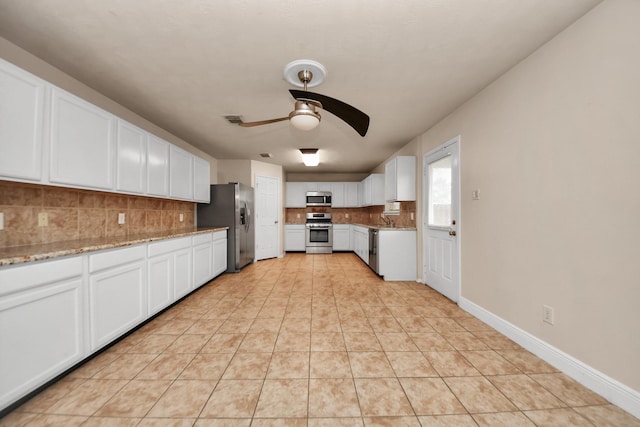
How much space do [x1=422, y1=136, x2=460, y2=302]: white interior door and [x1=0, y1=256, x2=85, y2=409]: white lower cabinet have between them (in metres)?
3.63

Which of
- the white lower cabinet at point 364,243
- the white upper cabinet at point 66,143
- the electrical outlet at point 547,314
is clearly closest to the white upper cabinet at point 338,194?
the white lower cabinet at point 364,243

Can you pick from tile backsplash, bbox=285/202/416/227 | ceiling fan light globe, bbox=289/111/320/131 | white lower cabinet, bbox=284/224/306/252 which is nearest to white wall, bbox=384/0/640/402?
ceiling fan light globe, bbox=289/111/320/131

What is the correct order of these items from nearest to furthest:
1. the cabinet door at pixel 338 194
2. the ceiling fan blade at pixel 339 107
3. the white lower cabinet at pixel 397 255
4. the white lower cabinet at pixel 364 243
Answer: the ceiling fan blade at pixel 339 107
the white lower cabinet at pixel 397 255
the white lower cabinet at pixel 364 243
the cabinet door at pixel 338 194

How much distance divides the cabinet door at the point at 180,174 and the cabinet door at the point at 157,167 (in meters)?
0.10

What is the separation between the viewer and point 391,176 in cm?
475

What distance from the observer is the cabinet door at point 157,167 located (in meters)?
2.95

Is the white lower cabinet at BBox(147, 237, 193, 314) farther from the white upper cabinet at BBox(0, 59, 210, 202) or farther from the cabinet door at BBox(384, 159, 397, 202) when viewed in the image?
the cabinet door at BBox(384, 159, 397, 202)

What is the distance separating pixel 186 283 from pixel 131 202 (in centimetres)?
120

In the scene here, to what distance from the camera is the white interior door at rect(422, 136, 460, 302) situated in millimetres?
3141

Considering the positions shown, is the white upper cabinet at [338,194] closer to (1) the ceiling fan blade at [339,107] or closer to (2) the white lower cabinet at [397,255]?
(2) the white lower cabinet at [397,255]

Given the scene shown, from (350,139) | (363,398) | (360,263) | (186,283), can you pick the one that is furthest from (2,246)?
(360,263)

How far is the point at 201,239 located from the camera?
12.0ft

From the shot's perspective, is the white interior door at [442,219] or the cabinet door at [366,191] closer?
the white interior door at [442,219]

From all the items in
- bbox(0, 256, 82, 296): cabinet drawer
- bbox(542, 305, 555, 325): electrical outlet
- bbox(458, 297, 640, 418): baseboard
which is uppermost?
bbox(0, 256, 82, 296): cabinet drawer
